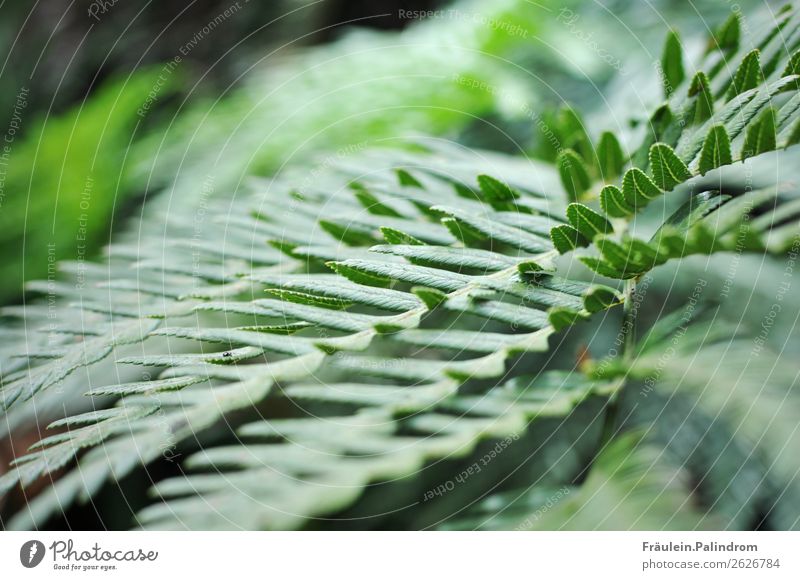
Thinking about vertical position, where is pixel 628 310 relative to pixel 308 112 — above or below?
below

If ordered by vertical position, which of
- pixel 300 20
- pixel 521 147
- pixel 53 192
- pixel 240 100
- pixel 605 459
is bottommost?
pixel 605 459

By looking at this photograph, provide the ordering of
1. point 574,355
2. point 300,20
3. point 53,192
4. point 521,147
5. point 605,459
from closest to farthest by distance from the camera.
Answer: point 605,459 < point 574,355 < point 521,147 < point 53,192 < point 300,20

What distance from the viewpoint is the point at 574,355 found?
564 mm

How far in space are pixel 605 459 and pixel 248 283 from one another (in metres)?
0.27

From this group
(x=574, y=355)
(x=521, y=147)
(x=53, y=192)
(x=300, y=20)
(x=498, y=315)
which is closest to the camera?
(x=498, y=315)

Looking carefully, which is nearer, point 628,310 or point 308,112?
point 628,310

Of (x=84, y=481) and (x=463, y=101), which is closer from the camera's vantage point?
(x=84, y=481)

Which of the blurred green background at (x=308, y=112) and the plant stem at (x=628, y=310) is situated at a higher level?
the blurred green background at (x=308, y=112)

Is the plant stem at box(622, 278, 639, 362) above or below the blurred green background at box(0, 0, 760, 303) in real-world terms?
below

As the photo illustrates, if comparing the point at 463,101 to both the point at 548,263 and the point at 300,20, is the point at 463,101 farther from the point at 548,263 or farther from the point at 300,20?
the point at 300,20

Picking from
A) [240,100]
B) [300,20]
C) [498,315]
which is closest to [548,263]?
[498,315]

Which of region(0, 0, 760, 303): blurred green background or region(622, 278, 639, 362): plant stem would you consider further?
region(0, 0, 760, 303): blurred green background

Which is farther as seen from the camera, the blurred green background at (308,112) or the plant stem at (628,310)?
→ the blurred green background at (308,112)
